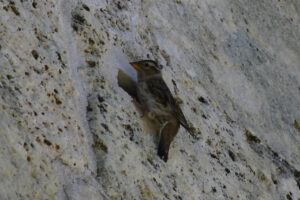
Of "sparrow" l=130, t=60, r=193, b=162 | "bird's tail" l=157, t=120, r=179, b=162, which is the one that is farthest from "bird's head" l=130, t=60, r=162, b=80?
"bird's tail" l=157, t=120, r=179, b=162

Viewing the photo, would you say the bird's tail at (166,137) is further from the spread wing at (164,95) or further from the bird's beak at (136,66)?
the bird's beak at (136,66)

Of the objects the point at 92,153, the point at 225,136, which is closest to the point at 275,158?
the point at 225,136

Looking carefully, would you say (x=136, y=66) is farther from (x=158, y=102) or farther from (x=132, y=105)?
(x=132, y=105)

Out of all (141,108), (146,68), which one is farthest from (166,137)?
(146,68)

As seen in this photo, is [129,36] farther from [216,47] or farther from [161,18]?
[216,47]

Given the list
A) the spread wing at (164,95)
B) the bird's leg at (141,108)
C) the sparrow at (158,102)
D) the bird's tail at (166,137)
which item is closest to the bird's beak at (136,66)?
the sparrow at (158,102)
